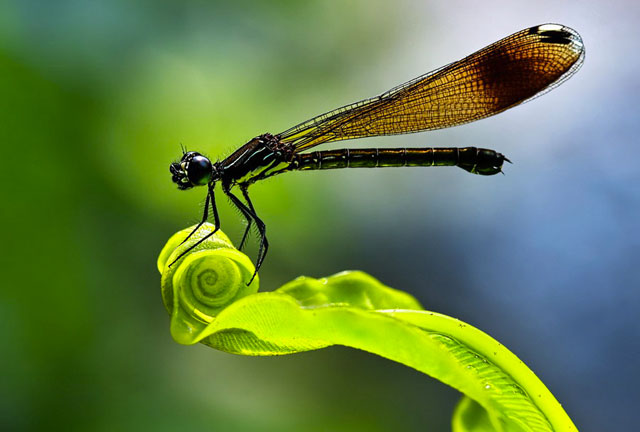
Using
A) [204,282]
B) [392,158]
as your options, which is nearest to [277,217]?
[392,158]

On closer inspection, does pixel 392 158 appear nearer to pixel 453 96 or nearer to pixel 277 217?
pixel 453 96

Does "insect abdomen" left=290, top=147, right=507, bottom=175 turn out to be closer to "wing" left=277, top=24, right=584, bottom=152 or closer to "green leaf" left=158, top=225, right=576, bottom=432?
"wing" left=277, top=24, right=584, bottom=152

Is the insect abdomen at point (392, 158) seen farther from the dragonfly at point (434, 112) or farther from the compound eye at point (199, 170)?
the compound eye at point (199, 170)

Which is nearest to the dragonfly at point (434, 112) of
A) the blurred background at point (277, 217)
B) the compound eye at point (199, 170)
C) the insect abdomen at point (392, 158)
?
the insect abdomen at point (392, 158)

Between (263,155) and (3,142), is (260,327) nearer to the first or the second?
(263,155)

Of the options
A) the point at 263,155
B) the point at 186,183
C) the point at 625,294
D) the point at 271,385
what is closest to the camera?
the point at 186,183

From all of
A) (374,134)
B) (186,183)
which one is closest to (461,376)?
(186,183)
